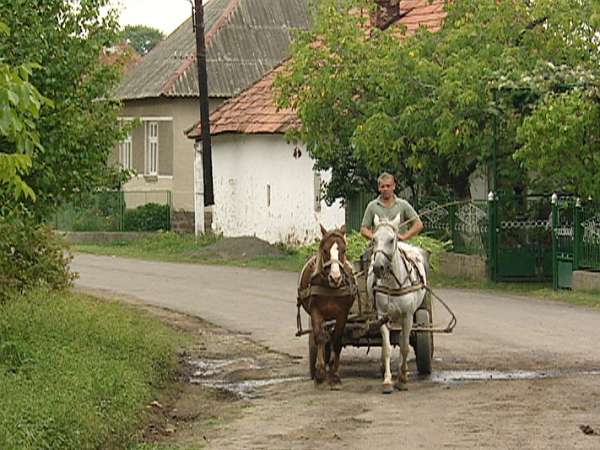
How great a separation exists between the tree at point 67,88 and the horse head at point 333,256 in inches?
149

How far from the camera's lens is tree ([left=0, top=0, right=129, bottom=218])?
54.7 feet

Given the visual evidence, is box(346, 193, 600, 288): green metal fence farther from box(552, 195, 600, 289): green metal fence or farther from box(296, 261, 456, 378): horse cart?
box(296, 261, 456, 378): horse cart

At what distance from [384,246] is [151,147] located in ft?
124

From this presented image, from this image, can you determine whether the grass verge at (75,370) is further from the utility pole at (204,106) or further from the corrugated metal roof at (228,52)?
the corrugated metal roof at (228,52)

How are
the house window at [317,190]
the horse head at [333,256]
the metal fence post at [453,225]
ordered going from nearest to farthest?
the horse head at [333,256]
the metal fence post at [453,225]
the house window at [317,190]

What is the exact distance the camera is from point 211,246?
39625mm

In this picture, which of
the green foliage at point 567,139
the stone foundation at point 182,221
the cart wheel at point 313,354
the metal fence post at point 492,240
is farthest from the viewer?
the stone foundation at point 182,221

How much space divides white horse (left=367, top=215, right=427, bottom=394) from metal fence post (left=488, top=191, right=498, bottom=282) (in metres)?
13.5

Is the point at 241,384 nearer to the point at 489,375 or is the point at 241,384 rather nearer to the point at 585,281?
the point at 489,375

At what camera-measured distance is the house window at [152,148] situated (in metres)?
51.3

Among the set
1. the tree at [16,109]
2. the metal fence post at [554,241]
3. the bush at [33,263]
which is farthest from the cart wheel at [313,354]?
the metal fence post at [554,241]

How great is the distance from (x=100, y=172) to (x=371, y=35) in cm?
1406

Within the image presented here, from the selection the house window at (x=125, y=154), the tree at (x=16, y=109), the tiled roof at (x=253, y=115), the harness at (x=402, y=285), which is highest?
the tiled roof at (x=253, y=115)

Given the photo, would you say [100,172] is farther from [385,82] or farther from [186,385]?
[385,82]
